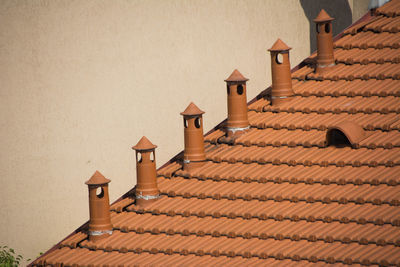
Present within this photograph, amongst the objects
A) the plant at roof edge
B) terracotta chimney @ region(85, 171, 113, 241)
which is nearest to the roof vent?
terracotta chimney @ region(85, 171, 113, 241)

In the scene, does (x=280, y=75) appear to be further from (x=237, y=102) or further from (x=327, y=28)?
(x=327, y=28)

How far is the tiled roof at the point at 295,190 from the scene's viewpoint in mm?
13352

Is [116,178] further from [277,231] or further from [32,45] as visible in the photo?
[277,231]

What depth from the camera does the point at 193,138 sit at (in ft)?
50.8

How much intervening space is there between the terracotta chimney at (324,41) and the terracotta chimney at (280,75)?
74cm

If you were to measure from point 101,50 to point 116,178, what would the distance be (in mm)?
3344

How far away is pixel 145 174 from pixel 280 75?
3138 mm

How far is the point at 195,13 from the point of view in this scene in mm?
22844

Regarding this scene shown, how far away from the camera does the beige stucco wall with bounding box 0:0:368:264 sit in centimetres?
2125

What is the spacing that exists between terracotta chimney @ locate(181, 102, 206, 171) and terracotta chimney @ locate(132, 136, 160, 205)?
0.68 meters

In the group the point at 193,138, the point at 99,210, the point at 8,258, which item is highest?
the point at 193,138

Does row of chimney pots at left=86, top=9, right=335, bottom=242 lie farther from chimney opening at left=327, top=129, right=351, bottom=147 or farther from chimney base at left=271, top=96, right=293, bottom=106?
chimney opening at left=327, top=129, right=351, bottom=147

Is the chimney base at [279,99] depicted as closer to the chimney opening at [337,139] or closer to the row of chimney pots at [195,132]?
the row of chimney pots at [195,132]

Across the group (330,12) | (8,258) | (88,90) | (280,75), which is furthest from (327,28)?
(8,258)
